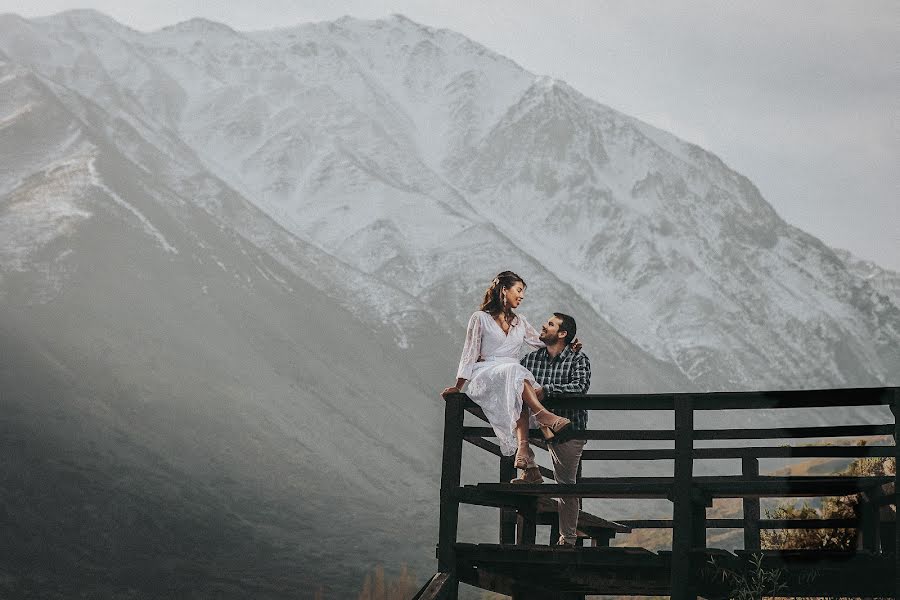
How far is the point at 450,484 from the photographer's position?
952 cm

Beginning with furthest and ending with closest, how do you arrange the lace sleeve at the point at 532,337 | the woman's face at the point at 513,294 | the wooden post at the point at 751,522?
the wooden post at the point at 751,522 < the lace sleeve at the point at 532,337 < the woman's face at the point at 513,294

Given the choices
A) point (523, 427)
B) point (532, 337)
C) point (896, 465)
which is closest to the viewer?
point (896, 465)

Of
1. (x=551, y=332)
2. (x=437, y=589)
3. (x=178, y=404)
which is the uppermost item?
(x=178, y=404)

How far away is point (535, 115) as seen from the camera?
188 m

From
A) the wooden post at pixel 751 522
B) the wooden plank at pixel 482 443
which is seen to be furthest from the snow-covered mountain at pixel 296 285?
the wooden plank at pixel 482 443

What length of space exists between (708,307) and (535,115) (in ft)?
174

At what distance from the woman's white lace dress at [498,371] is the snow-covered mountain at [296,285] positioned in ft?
169

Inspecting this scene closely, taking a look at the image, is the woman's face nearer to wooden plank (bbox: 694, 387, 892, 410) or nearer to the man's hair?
the man's hair

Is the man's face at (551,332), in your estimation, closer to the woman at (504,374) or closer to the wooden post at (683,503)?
the woman at (504,374)

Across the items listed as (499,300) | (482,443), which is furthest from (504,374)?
(482,443)

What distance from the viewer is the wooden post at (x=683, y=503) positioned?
910 cm

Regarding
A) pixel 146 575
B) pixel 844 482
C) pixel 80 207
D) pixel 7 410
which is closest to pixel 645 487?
pixel 844 482

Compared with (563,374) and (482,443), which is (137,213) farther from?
(563,374)

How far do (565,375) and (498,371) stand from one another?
610 millimetres
